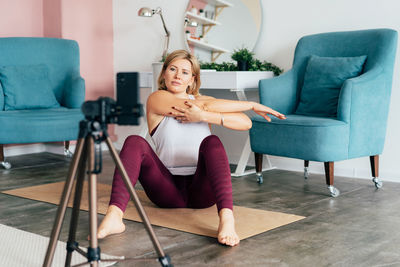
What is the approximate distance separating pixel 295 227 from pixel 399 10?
1871mm

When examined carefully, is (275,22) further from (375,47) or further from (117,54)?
(117,54)

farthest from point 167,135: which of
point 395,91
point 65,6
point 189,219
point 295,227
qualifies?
point 65,6

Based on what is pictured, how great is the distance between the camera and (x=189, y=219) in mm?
2311

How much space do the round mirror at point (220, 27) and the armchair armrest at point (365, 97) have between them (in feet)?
4.08

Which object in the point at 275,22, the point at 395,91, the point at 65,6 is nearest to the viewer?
the point at 395,91

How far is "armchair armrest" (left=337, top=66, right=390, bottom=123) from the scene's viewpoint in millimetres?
2881

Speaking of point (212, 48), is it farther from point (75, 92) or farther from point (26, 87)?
point (26, 87)

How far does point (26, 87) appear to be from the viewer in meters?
4.04

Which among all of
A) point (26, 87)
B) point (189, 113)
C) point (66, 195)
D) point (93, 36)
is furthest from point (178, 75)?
point (93, 36)

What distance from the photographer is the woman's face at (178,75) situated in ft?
7.34

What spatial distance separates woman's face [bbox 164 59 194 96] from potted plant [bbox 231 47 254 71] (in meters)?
1.54

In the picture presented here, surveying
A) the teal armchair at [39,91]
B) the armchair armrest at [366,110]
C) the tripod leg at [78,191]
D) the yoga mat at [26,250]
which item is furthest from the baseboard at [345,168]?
the tripod leg at [78,191]

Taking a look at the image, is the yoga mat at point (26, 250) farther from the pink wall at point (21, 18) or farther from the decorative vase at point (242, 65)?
the pink wall at point (21, 18)

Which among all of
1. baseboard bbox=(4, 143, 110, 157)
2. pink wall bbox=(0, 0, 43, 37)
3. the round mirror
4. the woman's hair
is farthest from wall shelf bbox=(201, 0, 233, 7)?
the woman's hair
